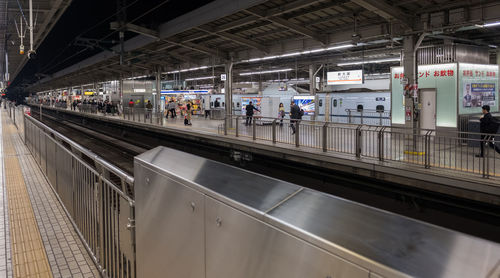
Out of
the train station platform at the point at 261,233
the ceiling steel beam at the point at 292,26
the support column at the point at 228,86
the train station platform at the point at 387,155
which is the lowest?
the train station platform at the point at 387,155

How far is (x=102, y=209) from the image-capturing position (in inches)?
145

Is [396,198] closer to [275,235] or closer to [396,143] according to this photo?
[396,143]

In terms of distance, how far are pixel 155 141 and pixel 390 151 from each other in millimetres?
18368

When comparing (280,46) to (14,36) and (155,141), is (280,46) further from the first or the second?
(14,36)

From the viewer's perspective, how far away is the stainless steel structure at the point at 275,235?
104cm

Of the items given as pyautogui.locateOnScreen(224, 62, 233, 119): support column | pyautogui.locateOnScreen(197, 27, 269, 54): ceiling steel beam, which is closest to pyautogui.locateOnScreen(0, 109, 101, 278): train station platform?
pyautogui.locateOnScreen(197, 27, 269, 54): ceiling steel beam

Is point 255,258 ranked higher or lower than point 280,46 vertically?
lower

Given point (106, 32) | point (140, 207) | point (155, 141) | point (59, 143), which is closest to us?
point (140, 207)

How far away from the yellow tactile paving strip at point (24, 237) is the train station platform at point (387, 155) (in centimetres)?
790

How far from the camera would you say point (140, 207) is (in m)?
2.54

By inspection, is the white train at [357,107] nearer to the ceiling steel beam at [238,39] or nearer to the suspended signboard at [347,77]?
the suspended signboard at [347,77]

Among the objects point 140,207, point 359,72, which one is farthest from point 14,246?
point 359,72

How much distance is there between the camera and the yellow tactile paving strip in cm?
394

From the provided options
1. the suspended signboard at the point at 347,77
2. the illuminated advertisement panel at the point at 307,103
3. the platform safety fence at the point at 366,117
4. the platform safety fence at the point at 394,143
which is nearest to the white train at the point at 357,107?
the platform safety fence at the point at 366,117
